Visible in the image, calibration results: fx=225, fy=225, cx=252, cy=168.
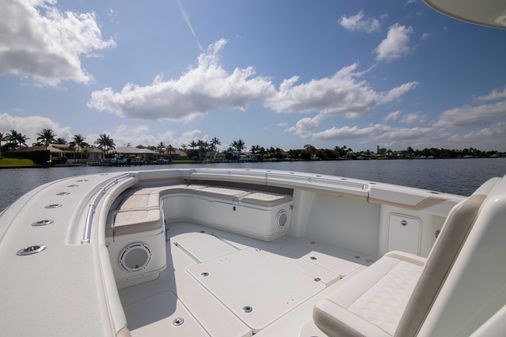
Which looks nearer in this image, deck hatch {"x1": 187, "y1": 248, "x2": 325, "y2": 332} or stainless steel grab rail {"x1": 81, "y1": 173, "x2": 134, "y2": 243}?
stainless steel grab rail {"x1": 81, "y1": 173, "x2": 134, "y2": 243}

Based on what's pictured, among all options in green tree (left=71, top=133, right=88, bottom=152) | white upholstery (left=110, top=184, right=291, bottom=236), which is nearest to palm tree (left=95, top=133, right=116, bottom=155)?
green tree (left=71, top=133, right=88, bottom=152)

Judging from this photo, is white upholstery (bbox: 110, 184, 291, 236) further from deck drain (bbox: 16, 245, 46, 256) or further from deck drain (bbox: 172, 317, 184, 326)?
deck drain (bbox: 16, 245, 46, 256)

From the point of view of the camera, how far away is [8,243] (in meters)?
0.96

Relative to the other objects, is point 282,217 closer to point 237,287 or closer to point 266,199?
point 266,199

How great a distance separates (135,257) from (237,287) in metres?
0.87

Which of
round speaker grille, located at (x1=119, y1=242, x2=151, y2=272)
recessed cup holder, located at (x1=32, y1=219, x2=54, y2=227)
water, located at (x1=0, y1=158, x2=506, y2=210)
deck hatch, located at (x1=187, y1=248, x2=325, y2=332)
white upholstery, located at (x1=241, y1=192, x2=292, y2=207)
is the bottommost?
water, located at (x1=0, y1=158, x2=506, y2=210)

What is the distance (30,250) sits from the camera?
89 cm

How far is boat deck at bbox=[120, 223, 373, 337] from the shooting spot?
1460mm

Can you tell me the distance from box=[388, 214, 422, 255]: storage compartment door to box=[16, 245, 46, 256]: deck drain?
2.63m

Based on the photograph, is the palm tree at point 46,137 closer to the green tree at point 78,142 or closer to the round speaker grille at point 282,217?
the green tree at point 78,142

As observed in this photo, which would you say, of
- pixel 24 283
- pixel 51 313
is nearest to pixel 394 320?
pixel 51 313

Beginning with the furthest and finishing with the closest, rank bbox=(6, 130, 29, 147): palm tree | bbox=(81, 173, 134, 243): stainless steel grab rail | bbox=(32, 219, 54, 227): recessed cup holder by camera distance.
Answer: bbox=(6, 130, 29, 147): palm tree, bbox=(32, 219, 54, 227): recessed cup holder, bbox=(81, 173, 134, 243): stainless steel grab rail

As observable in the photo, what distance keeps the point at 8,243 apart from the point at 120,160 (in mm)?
48068

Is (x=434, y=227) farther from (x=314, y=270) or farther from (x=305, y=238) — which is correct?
(x=305, y=238)
